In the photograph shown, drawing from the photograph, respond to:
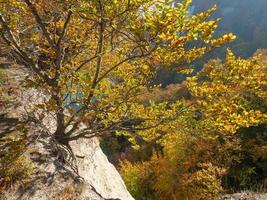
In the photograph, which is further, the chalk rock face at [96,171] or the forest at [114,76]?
the chalk rock face at [96,171]

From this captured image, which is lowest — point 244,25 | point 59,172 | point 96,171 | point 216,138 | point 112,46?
point 96,171

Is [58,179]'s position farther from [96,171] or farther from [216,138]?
[216,138]

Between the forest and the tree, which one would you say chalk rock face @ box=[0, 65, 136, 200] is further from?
the tree

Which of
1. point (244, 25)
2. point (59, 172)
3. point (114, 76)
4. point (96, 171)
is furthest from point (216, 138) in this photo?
point (244, 25)

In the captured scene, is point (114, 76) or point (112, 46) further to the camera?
point (114, 76)

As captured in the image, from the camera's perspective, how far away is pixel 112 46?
8867mm

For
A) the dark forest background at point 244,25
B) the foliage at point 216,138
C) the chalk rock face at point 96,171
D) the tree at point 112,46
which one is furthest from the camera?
the dark forest background at point 244,25

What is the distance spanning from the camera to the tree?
258 inches

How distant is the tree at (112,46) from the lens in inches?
258

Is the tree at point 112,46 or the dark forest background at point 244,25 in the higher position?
the dark forest background at point 244,25

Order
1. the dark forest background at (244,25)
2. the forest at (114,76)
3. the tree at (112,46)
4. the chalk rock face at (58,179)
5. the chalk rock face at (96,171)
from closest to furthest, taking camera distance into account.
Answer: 1. the tree at (112,46)
2. the forest at (114,76)
3. the chalk rock face at (58,179)
4. the chalk rock face at (96,171)
5. the dark forest background at (244,25)

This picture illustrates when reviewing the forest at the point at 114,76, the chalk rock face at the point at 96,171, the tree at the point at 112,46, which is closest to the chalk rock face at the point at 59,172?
the chalk rock face at the point at 96,171

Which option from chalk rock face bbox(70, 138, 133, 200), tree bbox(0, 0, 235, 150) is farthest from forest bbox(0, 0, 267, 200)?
chalk rock face bbox(70, 138, 133, 200)

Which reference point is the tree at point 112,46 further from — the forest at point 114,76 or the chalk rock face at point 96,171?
the chalk rock face at point 96,171
